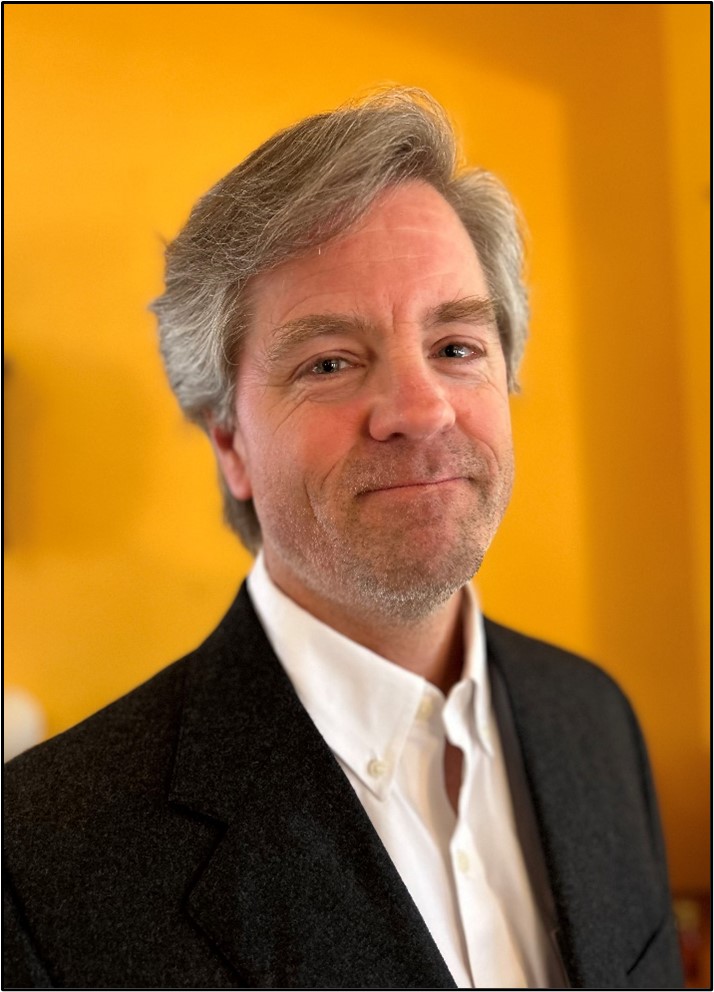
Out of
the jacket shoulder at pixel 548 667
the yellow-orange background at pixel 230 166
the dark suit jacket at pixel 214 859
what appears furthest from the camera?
the jacket shoulder at pixel 548 667

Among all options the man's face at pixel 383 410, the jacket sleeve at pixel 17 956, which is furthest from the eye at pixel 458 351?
the jacket sleeve at pixel 17 956

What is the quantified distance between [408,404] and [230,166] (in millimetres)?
325

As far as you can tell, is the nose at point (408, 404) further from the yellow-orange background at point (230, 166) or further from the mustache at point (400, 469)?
the yellow-orange background at point (230, 166)

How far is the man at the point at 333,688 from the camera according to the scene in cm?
74

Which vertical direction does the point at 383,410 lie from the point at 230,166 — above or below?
below

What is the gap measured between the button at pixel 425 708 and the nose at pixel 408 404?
0.33 metres

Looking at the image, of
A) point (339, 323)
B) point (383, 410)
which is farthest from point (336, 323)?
point (383, 410)

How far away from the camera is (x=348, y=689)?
869 millimetres

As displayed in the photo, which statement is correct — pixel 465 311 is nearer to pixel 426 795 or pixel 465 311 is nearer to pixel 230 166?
pixel 230 166

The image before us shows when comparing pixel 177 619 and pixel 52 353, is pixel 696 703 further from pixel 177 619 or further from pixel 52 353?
pixel 52 353

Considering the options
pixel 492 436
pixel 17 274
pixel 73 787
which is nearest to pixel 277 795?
pixel 73 787

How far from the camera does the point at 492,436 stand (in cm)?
83

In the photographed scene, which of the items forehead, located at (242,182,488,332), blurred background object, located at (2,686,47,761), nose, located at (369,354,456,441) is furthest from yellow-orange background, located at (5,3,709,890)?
nose, located at (369,354,456,441)

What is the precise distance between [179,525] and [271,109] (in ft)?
1.52
